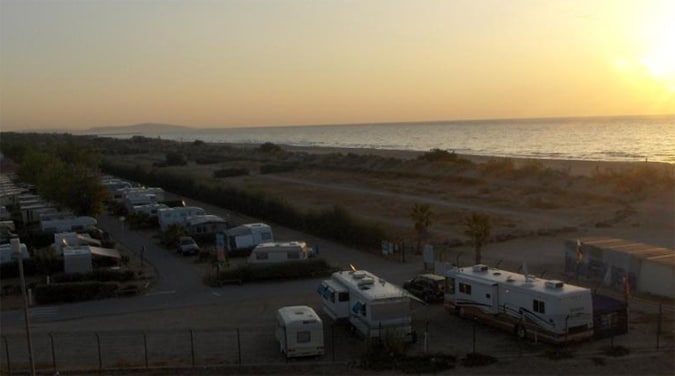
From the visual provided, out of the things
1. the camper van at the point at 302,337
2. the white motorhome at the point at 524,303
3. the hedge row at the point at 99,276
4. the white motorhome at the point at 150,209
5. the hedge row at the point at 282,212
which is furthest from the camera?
the white motorhome at the point at 150,209

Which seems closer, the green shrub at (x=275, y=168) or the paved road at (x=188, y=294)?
the paved road at (x=188, y=294)

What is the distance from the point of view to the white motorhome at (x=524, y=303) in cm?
1648

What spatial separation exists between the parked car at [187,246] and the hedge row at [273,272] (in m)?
5.60

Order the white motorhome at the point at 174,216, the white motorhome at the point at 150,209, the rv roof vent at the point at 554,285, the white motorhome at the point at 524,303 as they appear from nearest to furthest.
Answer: the white motorhome at the point at 524,303
the rv roof vent at the point at 554,285
the white motorhome at the point at 174,216
the white motorhome at the point at 150,209

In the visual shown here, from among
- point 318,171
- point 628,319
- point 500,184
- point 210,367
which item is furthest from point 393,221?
point 318,171

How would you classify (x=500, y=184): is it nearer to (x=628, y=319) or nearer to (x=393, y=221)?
(x=393, y=221)

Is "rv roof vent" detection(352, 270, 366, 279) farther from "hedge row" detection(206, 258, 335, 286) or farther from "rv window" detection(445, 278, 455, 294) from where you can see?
"hedge row" detection(206, 258, 335, 286)

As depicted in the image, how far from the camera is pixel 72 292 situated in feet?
78.9

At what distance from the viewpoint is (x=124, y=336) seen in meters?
18.9

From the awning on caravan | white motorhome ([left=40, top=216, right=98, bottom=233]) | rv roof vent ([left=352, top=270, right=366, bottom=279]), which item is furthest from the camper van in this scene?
white motorhome ([left=40, top=216, right=98, bottom=233])

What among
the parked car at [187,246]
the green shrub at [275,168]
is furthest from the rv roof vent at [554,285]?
the green shrub at [275,168]

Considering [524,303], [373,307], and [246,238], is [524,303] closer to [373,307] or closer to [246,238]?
[373,307]

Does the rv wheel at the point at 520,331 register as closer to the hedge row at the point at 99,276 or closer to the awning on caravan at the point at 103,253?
the hedge row at the point at 99,276

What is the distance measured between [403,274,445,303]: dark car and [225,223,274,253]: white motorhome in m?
11.2
